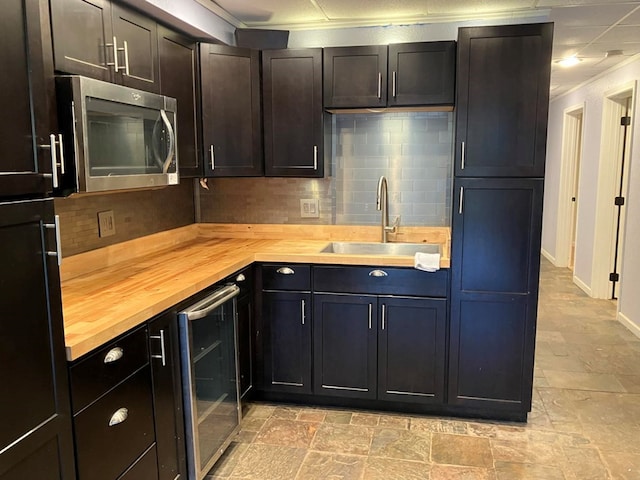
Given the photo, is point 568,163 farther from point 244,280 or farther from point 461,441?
point 244,280

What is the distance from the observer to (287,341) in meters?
2.98

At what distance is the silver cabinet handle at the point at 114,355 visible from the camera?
165 centimetres

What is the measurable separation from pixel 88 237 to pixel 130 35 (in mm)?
937

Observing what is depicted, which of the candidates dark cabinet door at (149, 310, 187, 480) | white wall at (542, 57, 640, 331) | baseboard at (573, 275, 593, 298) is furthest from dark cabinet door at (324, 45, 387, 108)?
baseboard at (573, 275, 593, 298)

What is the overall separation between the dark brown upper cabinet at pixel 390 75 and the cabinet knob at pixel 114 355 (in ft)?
6.05

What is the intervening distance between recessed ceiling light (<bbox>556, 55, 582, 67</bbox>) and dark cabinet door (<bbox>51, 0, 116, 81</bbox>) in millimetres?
3780

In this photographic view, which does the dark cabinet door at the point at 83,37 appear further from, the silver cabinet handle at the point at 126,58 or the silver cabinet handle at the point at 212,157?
the silver cabinet handle at the point at 212,157

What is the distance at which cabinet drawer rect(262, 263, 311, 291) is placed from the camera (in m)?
2.89

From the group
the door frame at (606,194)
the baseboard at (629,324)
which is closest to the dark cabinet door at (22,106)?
the baseboard at (629,324)

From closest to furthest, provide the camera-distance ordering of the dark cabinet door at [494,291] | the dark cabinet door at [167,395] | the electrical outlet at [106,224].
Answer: the dark cabinet door at [167,395]
the electrical outlet at [106,224]
the dark cabinet door at [494,291]

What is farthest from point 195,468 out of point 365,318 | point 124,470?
point 365,318

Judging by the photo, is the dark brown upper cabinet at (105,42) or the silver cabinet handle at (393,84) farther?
the silver cabinet handle at (393,84)

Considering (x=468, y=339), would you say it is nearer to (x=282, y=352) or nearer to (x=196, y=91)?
(x=282, y=352)

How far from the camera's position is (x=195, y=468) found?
7.17 feet
